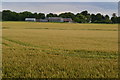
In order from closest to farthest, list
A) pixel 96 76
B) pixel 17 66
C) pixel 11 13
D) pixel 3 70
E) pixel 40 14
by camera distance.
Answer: pixel 96 76 < pixel 3 70 < pixel 17 66 < pixel 11 13 < pixel 40 14

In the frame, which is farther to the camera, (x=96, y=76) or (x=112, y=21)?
(x=112, y=21)

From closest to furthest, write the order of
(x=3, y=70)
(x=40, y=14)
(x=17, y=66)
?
(x=3, y=70)
(x=17, y=66)
(x=40, y=14)

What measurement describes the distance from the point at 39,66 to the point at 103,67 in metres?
2.58

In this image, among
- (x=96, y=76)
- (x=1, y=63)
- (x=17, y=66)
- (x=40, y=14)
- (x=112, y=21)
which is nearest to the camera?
(x=96, y=76)

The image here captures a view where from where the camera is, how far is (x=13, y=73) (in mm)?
6793

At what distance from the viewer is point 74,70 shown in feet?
23.7

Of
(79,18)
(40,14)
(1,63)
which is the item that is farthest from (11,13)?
(1,63)

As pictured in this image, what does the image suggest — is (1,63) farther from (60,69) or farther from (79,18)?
(79,18)

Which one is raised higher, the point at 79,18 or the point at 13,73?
the point at 79,18

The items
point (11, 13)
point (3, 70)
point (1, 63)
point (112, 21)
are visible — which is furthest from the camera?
point (112, 21)

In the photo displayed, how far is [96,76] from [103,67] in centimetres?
136

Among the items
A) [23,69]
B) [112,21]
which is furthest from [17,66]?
[112,21]

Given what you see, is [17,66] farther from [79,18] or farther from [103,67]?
[79,18]

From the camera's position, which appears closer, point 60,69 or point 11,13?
point 60,69
